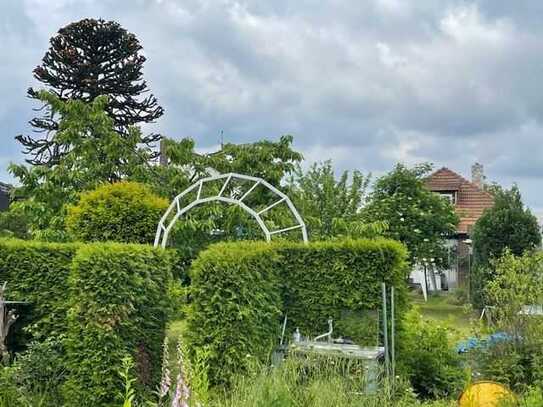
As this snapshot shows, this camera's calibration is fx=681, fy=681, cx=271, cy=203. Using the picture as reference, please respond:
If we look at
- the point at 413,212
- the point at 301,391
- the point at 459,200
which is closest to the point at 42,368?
the point at 301,391

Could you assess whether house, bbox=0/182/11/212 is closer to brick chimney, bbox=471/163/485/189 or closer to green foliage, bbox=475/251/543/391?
brick chimney, bbox=471/163/485/189

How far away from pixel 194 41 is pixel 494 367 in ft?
18.9

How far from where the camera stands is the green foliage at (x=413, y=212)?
18625 mm

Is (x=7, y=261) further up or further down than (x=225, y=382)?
further up

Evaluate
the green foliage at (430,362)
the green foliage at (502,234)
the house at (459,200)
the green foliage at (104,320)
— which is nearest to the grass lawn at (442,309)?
the green foliage at (502,234)

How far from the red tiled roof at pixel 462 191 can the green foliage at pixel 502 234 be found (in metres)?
9.86

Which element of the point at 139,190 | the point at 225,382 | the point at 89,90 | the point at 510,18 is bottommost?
the point at 225,382

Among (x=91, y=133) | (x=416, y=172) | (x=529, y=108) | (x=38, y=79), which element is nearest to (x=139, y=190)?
(x=91, y=133)

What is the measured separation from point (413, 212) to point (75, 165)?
9.33 metres

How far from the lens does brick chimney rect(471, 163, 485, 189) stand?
3164 cm

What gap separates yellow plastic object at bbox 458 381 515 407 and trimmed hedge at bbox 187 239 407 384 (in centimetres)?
178

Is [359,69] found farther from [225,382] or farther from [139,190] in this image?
[225,382]

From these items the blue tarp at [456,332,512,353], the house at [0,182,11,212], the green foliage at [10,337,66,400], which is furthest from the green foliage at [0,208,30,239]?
the blue tarp at [456,332,512,353]

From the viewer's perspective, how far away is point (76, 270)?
6469 mm
